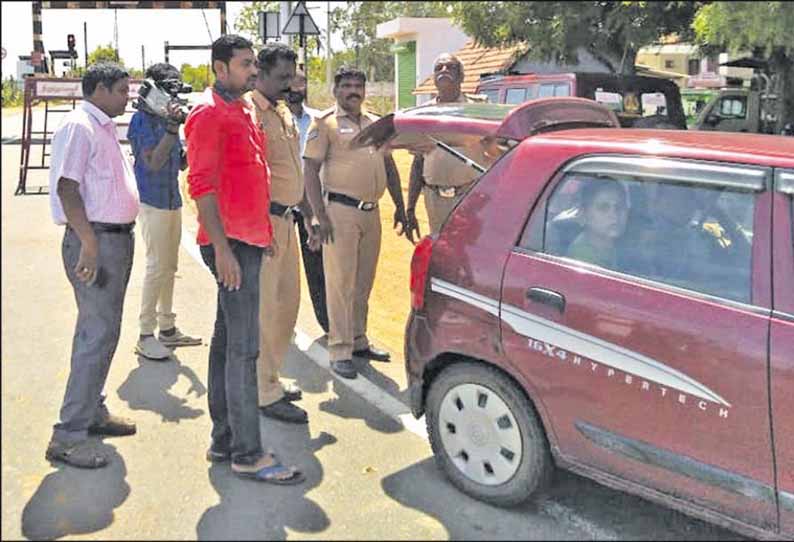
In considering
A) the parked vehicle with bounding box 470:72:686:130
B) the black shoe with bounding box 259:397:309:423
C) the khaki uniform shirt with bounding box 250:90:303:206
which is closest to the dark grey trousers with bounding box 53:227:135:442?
the khaki uniform shirt with bounding box 250:90:303:206

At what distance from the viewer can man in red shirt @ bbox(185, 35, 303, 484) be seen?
Result: 11.3ft

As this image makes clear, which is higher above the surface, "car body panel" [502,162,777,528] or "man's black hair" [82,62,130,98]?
"man's black hair" [82,62,130,98]

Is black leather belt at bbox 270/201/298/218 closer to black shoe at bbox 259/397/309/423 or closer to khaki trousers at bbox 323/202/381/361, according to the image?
khaki trousers at bbox 323/202/381/361

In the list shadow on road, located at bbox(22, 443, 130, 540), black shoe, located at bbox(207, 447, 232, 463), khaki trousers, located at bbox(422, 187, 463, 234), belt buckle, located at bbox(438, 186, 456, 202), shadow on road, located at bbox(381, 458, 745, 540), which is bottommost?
shadow on road, located at bbox(381, 458, 745, 540)

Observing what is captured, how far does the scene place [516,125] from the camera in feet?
12.0

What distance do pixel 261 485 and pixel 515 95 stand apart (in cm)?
975

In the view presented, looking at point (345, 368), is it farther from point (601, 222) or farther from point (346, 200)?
point (601, 222)

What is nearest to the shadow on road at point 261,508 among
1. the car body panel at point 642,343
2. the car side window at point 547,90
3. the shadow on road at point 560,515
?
the shadow on road at point 560,515

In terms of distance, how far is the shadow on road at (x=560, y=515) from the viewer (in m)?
Result: 3.32

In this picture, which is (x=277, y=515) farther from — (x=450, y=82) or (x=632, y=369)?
(x=450, y=82)

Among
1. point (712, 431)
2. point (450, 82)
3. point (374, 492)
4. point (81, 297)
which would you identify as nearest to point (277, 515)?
point (374, 492)

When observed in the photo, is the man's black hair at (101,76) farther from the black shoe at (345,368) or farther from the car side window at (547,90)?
the car side window at (547,90)

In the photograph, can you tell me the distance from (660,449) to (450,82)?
10.4ft

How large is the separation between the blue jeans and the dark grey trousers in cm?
47
